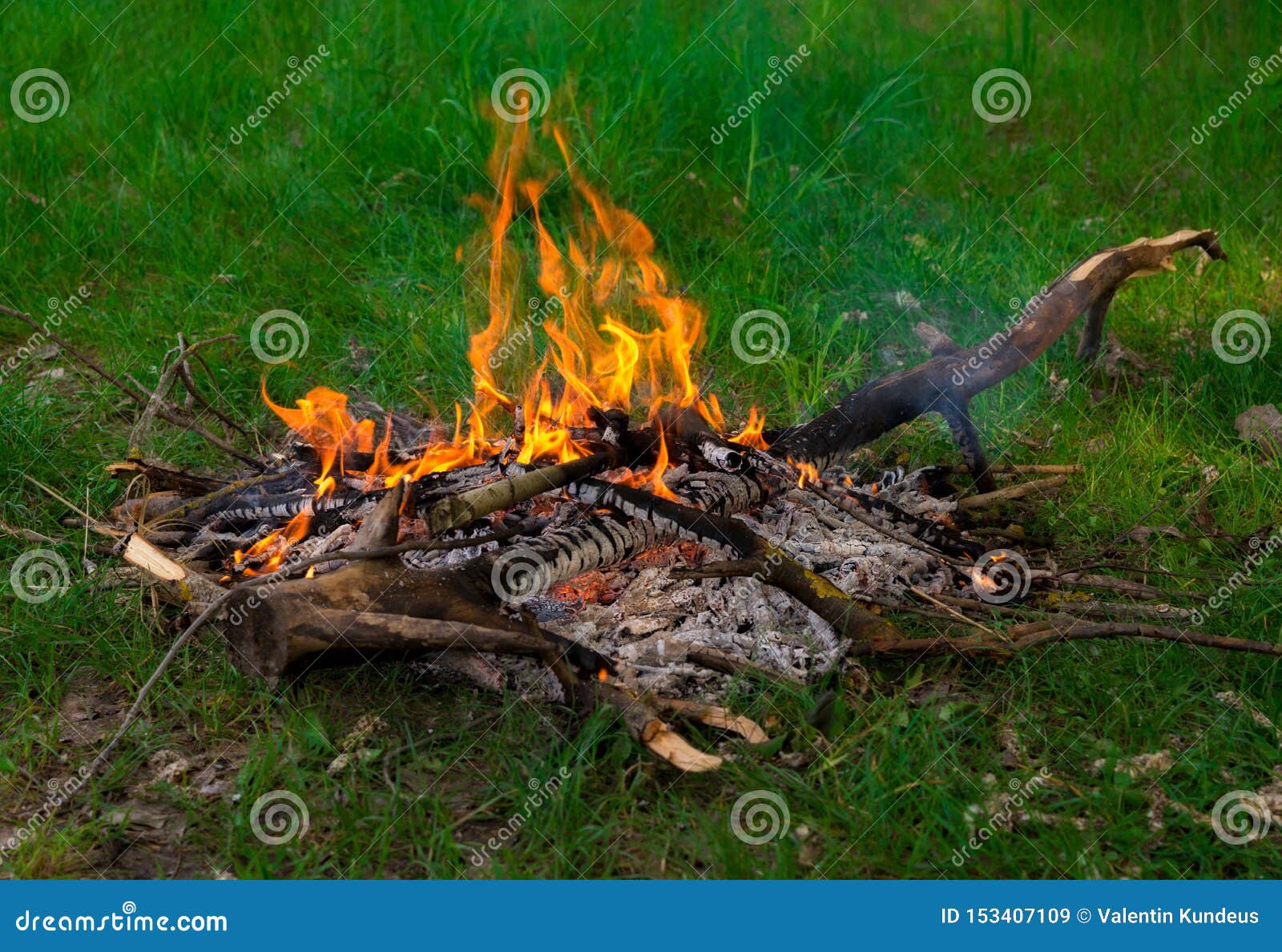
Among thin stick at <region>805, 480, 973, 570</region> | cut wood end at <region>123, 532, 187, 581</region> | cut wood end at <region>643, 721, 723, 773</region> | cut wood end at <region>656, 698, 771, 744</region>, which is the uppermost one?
thin stick at <region>805, 480, 973, 570</region>

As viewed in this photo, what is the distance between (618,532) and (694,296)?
2.38 metres

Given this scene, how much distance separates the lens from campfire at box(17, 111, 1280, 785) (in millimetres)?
3895

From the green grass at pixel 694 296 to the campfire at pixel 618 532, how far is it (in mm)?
159

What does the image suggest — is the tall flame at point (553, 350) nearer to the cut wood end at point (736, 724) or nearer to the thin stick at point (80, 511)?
the thin stick at point (80, 511)

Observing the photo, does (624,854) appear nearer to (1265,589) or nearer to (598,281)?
(1265,589)

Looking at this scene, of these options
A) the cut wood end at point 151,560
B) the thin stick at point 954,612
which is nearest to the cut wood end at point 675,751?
the thin stick at point 954,612

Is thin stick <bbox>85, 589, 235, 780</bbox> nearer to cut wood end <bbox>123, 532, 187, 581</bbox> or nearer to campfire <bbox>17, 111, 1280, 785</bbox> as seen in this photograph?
campfire <bbox>17, 111, 1280, 785</bbox>

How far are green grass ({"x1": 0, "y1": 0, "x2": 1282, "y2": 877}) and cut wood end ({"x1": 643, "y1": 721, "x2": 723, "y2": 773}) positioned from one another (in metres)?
0.07

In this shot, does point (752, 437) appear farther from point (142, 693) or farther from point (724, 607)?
point (142, 693)

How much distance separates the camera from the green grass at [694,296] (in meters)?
3.49

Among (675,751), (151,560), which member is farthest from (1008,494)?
(151,560)

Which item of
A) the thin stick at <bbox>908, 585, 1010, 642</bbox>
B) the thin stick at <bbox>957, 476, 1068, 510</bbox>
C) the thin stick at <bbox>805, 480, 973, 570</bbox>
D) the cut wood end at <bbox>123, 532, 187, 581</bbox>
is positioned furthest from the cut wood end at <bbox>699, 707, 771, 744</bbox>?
the cut wood end at <bbox>123, 532, 187, 581</bbox>

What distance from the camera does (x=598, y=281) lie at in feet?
19.9

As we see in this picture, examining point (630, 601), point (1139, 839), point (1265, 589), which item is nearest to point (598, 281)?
point (630, 601)
